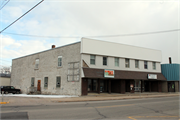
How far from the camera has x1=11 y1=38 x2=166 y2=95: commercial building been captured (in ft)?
80.9

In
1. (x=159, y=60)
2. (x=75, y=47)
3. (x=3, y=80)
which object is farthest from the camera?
(x=3, y=80)

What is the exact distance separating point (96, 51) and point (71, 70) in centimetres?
488

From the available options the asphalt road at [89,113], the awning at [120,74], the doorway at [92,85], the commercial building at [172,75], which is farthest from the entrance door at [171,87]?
the asphalt road at [89,113]

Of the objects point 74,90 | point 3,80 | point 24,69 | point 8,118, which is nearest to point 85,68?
point 74,90

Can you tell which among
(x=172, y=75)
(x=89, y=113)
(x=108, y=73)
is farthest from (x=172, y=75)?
(x=89, y=113)

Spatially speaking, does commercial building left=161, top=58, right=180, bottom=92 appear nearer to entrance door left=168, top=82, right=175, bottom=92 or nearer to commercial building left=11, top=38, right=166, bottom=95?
entrance door left=168, top=82, right=175, bottom=92

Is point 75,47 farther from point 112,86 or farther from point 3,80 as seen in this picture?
point 3,80

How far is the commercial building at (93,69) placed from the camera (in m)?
24.7

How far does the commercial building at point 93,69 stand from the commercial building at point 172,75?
1176 mm

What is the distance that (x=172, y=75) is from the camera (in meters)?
33.1

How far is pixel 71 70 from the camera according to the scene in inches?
1008

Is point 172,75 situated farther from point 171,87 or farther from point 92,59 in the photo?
point 92,59

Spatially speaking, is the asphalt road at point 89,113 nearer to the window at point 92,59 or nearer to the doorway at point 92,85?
the window at point 92,59

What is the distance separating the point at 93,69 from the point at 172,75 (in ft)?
59.6
